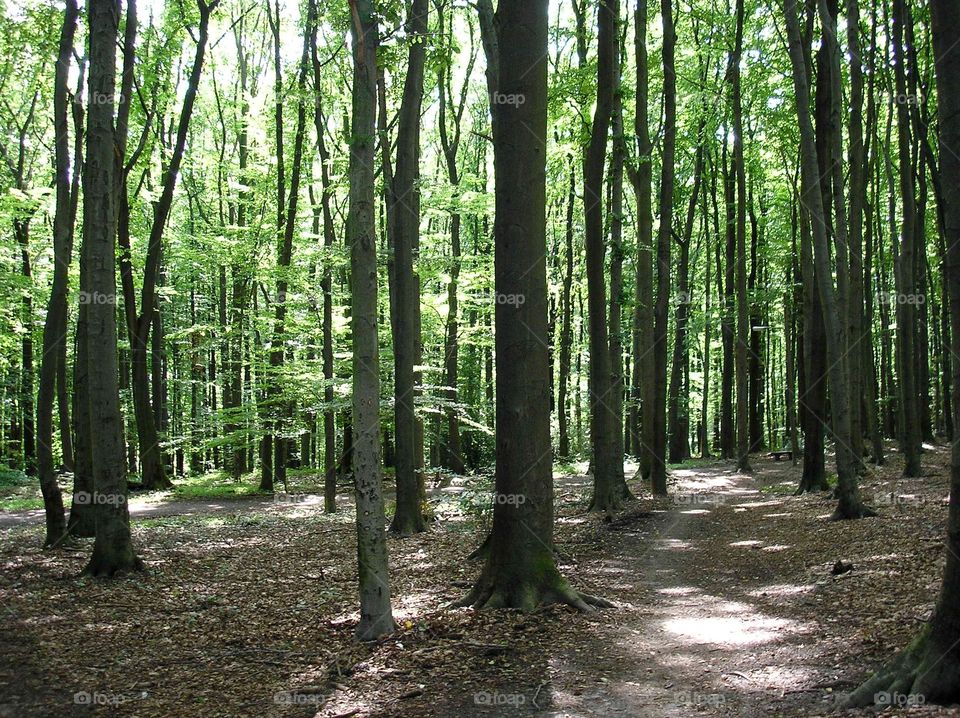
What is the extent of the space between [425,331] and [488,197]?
5.65m

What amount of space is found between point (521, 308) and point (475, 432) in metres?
17.7

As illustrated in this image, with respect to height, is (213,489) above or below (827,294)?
below

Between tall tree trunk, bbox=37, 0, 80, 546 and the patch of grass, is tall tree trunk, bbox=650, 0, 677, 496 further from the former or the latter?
the patch of grass

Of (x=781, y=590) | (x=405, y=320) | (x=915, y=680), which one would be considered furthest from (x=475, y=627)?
(x=405, y=320)

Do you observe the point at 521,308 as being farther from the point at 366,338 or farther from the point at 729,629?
the point at 729,629

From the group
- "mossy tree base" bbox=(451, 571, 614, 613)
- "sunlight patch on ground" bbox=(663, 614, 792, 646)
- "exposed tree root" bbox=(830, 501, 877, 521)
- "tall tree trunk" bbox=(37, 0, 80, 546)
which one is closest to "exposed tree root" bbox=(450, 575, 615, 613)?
"mossy tree base" bbox=(451, 571, 614, 613)

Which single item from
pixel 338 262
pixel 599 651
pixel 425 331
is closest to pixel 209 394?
pixel 425 331

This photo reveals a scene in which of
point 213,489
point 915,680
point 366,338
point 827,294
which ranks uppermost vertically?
point 827,294

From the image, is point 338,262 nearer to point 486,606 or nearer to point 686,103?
point 486,606

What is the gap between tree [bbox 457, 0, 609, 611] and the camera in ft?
22.4

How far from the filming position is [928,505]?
10344 millimetres

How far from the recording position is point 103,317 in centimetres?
895

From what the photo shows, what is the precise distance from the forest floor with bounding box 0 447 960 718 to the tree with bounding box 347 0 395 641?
0.61m

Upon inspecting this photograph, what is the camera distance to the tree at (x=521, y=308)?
6.82 meters
